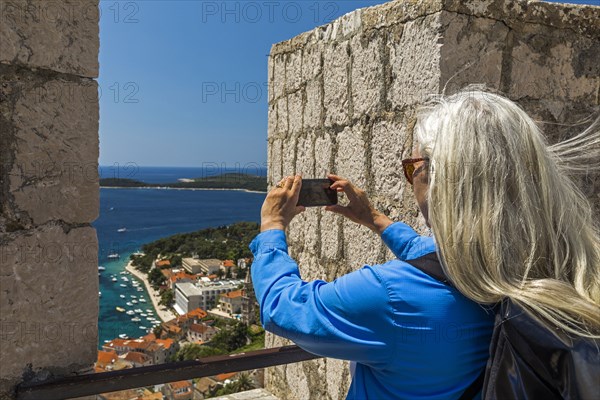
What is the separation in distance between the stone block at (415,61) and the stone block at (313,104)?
57 centimetres

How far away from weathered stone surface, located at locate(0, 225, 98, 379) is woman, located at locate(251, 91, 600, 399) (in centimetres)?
77

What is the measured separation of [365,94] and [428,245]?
1.00 meters

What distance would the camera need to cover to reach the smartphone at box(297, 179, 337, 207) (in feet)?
4.92

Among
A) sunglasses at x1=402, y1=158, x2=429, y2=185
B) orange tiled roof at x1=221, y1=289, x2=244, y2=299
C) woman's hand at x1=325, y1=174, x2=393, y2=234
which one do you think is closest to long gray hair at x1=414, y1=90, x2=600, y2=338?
sunglasses at x1=402, y1=158, x2=429, y2=185

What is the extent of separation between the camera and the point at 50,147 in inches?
57.9

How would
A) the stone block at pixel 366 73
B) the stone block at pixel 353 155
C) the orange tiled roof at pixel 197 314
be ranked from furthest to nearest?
the orange tiled roof at pixel 197 314, the stone block at pixel 353 155, the stone block at pixel 366 73

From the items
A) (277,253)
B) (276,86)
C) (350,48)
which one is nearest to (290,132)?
(276,86)

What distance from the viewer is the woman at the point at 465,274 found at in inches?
39.2

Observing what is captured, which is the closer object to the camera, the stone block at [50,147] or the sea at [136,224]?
the stone block at [50,147]

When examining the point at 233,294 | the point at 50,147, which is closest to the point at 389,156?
the point at 50,147

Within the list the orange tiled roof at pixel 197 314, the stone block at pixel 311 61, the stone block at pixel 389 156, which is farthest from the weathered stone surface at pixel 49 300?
the orange tiled roof at pixel 197 314

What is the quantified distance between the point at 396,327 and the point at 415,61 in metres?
1.31

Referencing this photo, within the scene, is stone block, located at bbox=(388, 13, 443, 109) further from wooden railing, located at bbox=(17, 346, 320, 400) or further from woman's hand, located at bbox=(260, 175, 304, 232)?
wooden railing, located at bbox=(17, 346, 320, 400)

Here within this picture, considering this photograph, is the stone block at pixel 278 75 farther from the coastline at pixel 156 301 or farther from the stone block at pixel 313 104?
the coastline at pixel 156 301
